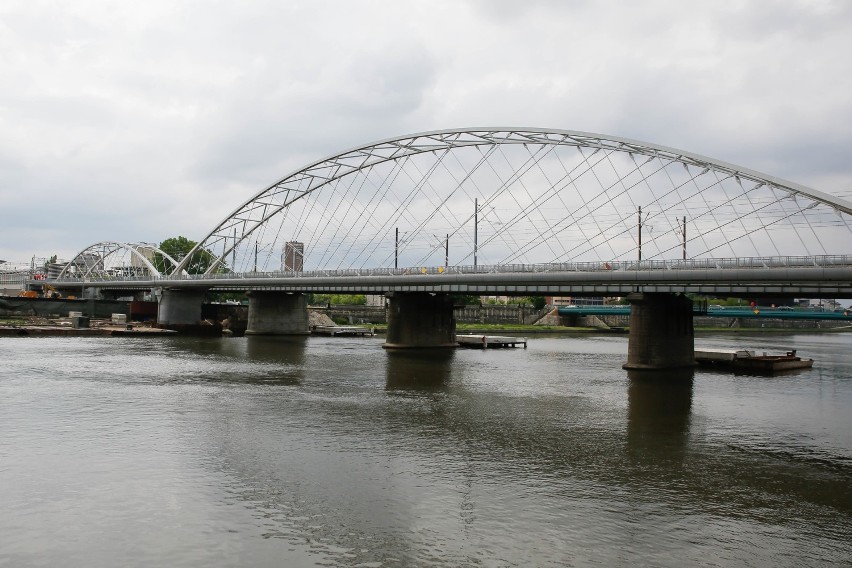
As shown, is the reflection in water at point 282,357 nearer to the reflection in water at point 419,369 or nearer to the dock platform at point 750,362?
the reflection in water at point 419,369

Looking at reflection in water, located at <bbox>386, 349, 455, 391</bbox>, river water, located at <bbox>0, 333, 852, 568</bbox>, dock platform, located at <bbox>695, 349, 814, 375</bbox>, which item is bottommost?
river water, located at <bbox>0, 333, 852, 568</bbox>

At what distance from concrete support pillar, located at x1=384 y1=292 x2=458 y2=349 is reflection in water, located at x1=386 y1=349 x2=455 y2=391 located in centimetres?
162

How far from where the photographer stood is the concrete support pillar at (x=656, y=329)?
168 ft

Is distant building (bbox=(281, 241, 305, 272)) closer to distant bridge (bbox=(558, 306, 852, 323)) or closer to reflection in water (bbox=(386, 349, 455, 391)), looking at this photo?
reflection in water (bbox=(386, 349, 455, 391))

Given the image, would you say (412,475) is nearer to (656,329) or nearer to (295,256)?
(656,329)

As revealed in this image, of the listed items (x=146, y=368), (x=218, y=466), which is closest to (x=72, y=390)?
(x=146, y=368)

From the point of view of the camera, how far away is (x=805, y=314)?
342 feet

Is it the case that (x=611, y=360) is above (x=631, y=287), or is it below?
below

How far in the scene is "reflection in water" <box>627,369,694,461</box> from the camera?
959 inches

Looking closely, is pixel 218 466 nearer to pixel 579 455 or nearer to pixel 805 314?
pixel 579 455

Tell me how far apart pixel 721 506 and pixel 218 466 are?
43.3 feet

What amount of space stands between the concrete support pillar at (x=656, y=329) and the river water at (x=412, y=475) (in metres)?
11.9

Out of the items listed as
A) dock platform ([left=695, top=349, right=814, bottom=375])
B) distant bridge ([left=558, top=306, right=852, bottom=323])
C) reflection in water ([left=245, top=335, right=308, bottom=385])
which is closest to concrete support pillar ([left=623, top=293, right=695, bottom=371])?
dock platform ([left=695, top=349, right=814, bottom=375])

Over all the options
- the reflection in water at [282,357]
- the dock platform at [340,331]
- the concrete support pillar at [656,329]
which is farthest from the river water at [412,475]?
the dock platform at [340,331]
